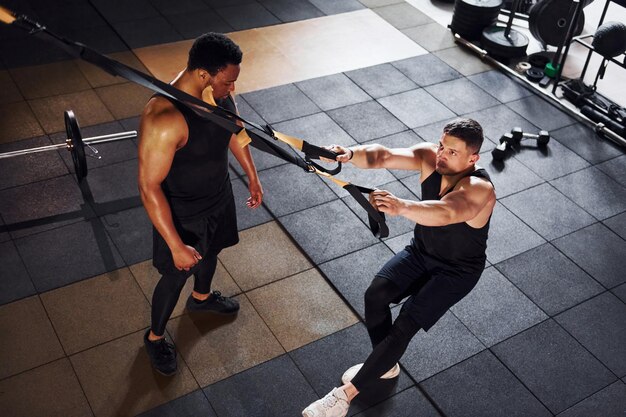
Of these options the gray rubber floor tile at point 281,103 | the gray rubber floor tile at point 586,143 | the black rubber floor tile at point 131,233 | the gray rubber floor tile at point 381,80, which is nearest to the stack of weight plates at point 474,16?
the gray rubber floor tile at point 381,80

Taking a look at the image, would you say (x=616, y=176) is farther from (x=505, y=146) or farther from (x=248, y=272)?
(x=248, y=272)

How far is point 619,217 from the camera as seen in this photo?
4906 mm

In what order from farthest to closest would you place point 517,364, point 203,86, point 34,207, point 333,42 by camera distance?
point 333,42
point 34,207
point 517,364
point 203,86

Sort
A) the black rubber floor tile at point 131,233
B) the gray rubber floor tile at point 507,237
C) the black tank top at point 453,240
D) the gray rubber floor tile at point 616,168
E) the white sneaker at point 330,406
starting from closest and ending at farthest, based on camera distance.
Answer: the black tank top at point 453,240
the white sneaker at point 330,406
the black rubber floor tile at point 131,233
the gray rubber floor tile at point 507,237
the gray rubber floor tile at point 616,168

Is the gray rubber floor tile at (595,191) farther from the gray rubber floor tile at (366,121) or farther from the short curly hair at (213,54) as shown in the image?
the short curly hair at (213,54)

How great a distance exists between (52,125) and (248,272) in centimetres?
224

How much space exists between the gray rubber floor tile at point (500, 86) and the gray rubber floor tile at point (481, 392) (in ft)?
10.3

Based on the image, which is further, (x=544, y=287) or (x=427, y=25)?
(x=427, y=25)

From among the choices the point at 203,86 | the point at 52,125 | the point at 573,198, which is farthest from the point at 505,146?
the point at 52,125

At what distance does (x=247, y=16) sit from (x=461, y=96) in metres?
2.50

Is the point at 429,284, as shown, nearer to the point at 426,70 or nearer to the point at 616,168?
the point at 616,168

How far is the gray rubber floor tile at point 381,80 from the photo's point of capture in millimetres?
6141

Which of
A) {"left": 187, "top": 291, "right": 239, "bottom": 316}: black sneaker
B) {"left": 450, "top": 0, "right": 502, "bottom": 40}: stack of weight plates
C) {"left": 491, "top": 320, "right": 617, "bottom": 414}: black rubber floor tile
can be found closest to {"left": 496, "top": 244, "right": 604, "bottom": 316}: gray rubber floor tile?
{"left": 491, "top": 320, "right": 617, "bottom": 414}: black rubber floor tile

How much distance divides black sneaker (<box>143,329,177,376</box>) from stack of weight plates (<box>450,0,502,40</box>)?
4.84 metres
